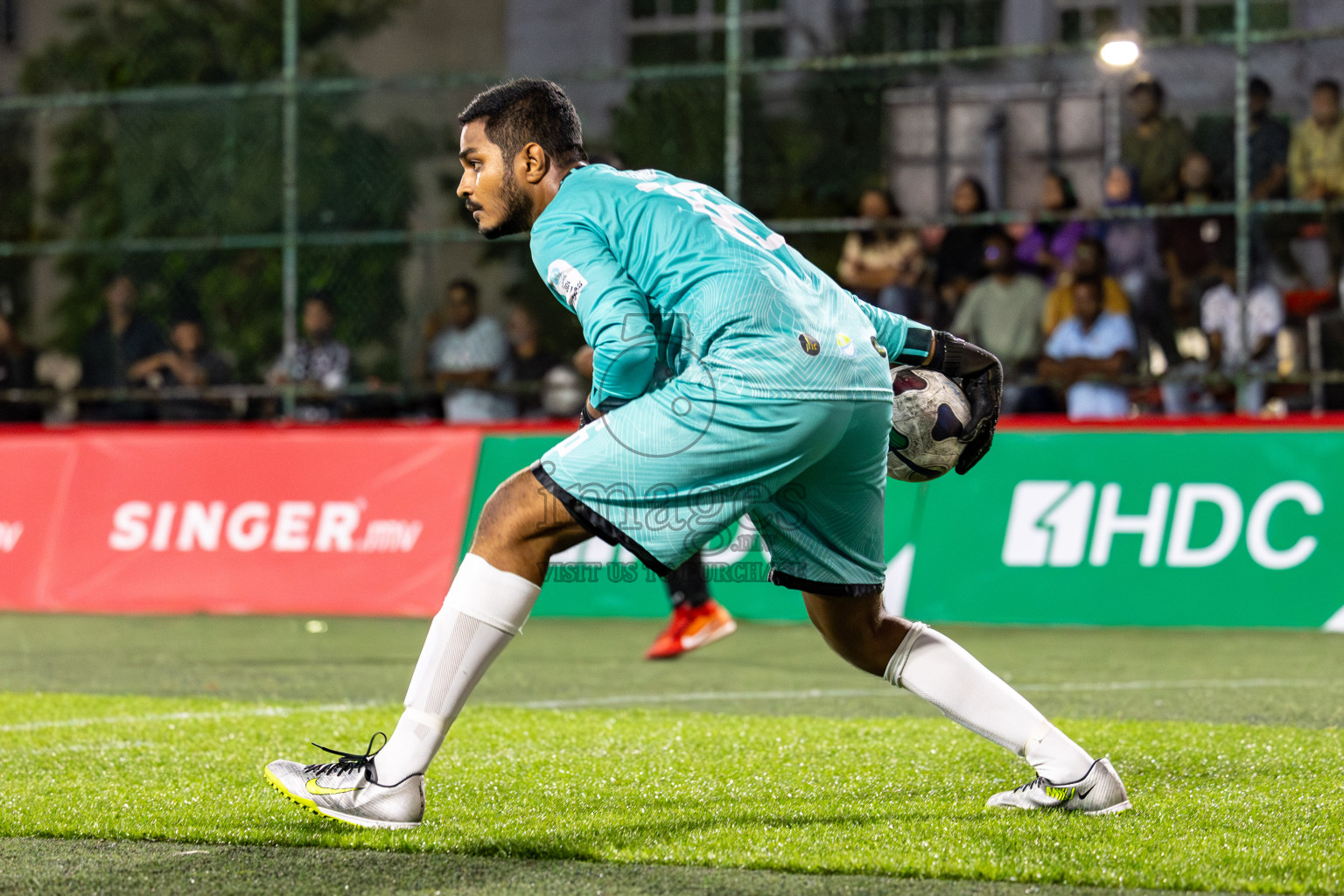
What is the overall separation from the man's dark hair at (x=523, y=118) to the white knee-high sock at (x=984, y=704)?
1.47 meters

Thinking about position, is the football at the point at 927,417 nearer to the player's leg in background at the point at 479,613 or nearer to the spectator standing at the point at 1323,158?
the player's leg in background at the point at 479,613

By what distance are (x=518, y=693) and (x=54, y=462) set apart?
5301 mm

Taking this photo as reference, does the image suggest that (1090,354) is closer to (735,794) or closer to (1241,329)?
(1241,329)

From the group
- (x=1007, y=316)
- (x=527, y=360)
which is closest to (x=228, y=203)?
(x=527, y=360)

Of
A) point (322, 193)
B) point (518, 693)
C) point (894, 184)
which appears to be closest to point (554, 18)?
point (322, 193)

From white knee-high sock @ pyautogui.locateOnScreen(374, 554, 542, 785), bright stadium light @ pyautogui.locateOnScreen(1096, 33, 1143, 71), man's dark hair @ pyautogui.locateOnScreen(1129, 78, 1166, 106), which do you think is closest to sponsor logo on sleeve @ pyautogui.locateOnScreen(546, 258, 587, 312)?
white knee-high sock @ pyautogui.locateOnScreen(374, 554, 542, 785)

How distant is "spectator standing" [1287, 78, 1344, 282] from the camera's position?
11250 millimetres

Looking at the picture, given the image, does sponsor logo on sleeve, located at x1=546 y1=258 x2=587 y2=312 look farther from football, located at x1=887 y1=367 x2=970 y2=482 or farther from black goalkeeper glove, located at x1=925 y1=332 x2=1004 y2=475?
black goalkeeper glove, located at x1=925 y1=332 x2=1004 y2=475

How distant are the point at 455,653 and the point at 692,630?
435 centimetres

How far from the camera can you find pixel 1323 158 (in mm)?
11320

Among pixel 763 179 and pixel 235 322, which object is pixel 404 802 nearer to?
pixel 763 179

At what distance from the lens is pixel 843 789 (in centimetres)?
469

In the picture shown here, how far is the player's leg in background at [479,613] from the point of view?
13.0 ft

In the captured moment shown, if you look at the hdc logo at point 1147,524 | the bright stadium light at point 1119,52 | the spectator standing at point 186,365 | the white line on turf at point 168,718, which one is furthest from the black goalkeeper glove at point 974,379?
the spectator standing at point 186,365
